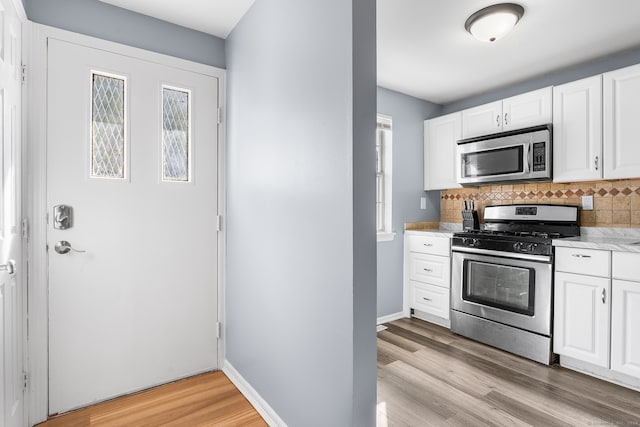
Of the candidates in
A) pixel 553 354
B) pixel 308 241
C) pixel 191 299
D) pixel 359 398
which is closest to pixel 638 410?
pixel 553 354

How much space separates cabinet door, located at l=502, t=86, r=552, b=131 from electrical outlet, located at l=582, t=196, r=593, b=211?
74 centimetres

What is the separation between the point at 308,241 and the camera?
5.01 feet

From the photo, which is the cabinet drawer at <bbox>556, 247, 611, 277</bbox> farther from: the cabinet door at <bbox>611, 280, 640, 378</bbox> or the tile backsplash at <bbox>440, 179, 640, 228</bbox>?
the tile backsplash at <bbox>440, 179, 640, 228</bbox>

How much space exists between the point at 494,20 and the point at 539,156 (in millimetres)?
1330

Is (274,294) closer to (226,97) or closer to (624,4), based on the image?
(226,97)

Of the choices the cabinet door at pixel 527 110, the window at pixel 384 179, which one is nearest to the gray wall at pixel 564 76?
the cabinet door at pixel 527 110

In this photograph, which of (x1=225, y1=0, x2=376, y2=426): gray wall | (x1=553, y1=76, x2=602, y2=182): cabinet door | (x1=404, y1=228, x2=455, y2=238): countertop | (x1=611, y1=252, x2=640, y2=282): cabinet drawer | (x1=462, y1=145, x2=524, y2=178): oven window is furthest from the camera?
(x1=404, y1=228, x2=455, y2=238): countertop

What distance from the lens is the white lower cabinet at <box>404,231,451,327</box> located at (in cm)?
334

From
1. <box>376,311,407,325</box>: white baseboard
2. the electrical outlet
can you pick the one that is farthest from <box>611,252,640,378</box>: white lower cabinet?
<box>376,311,407,325</box>: white baseboard

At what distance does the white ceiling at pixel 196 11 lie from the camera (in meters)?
2.00

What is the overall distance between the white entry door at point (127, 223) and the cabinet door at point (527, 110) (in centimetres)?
263

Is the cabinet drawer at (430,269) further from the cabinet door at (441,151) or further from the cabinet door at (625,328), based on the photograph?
the cabinet door at (625,328)

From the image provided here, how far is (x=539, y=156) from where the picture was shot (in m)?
2.87

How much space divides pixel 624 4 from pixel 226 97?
103 inches
